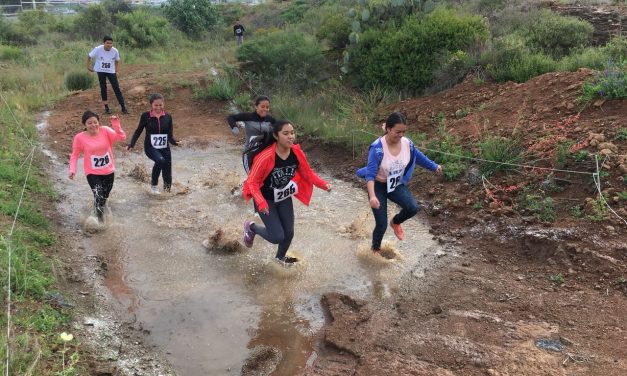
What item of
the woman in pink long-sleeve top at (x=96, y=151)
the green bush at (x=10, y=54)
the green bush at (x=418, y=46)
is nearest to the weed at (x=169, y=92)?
the green bush at (x=418, y=46)

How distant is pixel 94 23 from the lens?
2791 centimetres

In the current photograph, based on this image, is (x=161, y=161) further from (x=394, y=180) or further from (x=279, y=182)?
(x=394, y=180)

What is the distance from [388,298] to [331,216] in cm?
244

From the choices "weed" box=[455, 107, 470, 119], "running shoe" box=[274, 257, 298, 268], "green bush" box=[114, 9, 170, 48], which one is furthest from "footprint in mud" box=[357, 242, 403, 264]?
"green bush" box=[114, 9, 170, 48]

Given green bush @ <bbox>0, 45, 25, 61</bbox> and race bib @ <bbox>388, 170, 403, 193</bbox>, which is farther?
green bush @ <bbox>0, 45, 25, 61</bbox>

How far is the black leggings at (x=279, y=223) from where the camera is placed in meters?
5.30

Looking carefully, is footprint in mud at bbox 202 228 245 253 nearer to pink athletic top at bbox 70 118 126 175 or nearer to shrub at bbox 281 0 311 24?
pink athletic top at bbox 70 118 126 175

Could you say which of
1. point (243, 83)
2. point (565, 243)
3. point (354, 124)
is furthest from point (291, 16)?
point (565, 243)

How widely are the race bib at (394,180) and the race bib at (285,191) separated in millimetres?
1017

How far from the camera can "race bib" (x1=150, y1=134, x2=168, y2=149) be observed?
7.64 meters

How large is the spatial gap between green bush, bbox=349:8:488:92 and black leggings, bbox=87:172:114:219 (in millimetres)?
6794

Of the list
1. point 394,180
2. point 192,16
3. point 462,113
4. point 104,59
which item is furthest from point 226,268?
point 192,16

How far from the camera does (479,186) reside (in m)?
7.18

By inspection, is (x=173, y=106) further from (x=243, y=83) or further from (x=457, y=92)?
(x=457, y=92)
